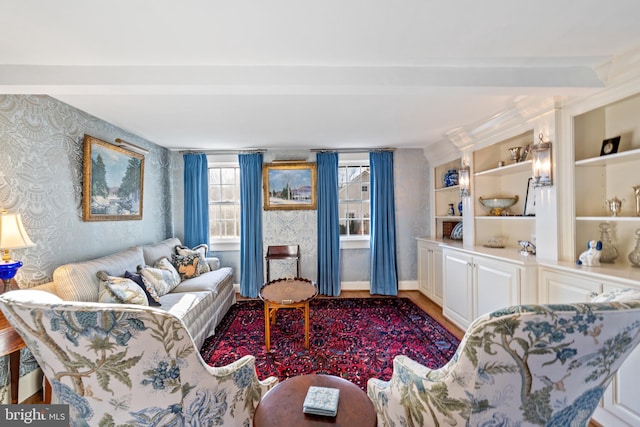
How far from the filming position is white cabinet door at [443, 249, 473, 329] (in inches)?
111

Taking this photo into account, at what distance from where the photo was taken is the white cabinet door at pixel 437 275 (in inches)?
142

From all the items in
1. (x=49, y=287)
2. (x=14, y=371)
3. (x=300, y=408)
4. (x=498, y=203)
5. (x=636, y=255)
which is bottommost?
(x=14, y=371)

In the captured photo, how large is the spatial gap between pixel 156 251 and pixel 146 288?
0.92 metres

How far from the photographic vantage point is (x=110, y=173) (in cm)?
287

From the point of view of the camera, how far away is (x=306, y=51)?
1677 mm

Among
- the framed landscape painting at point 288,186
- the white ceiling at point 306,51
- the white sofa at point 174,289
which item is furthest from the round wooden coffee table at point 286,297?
the white ceiling at point 306,51

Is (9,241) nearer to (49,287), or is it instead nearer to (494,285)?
(49,287)

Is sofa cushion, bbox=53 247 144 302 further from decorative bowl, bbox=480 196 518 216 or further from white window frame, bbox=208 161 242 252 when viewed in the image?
decorative bowl, bbox=480 196 518 216

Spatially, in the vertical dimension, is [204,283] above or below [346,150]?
below

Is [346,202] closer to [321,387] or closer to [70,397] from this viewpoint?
[321,387]

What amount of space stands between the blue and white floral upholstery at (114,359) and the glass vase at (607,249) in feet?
9.29

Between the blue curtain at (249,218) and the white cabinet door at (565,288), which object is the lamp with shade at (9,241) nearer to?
the blue curtain at (249,218)

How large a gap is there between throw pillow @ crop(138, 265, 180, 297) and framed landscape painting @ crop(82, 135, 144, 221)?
2.45ft

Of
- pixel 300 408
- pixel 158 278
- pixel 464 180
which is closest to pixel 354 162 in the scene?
pixel 464 180
